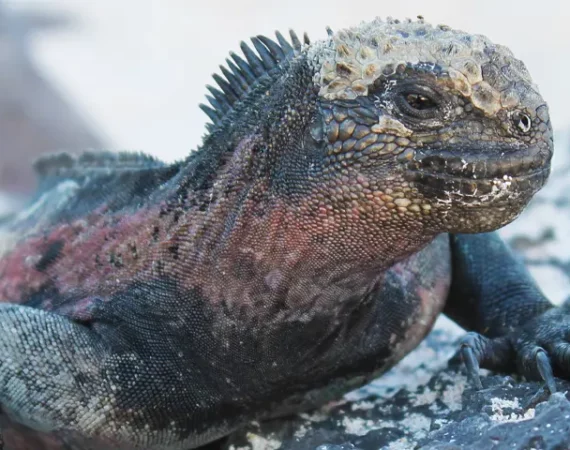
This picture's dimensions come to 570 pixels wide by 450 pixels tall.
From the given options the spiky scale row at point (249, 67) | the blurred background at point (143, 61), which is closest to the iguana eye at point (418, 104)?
the spiky scale row at point (249, 67)

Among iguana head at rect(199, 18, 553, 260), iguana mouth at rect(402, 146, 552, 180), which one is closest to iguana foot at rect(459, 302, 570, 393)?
iguana head at rect(199, 18, 553, 260)

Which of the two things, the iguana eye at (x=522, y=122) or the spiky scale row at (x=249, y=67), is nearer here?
the iguana eye at (x=522, y=122)

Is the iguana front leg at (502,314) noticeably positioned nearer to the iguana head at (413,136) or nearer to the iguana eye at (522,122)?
the iguana head at (413,136)

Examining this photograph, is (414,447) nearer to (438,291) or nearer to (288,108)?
(438,291)

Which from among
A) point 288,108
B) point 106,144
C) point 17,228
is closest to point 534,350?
point 288,108

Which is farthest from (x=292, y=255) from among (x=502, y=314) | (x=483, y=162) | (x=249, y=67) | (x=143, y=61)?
(x=143, y=61)

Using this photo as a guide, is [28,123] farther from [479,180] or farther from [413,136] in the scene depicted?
[479,180]

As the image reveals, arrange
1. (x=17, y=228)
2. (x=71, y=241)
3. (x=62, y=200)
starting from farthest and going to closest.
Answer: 1. (x=17, y=228)
2. (x=62, y=200)
3. (x=71, y=241)
